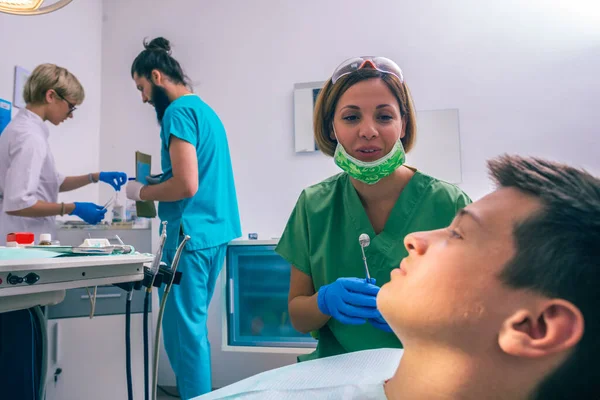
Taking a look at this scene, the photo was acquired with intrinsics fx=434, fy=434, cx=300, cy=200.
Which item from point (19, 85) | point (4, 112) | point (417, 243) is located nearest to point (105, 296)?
point (4, 112)

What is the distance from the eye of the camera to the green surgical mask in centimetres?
105

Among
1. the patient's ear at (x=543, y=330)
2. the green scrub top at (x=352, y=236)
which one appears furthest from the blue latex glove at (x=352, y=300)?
the patient's ear at (x=543, y=330)

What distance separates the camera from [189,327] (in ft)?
5.33

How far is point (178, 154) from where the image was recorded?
5.44ft

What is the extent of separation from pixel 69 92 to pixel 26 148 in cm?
36

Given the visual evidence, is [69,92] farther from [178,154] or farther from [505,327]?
[505,327]

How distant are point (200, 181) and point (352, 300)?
1103mm

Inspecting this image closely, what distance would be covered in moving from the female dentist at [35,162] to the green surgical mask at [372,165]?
1.28 metres

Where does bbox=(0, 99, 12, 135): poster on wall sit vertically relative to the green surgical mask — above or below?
above

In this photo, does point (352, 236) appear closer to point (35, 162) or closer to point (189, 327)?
point (189, 327)

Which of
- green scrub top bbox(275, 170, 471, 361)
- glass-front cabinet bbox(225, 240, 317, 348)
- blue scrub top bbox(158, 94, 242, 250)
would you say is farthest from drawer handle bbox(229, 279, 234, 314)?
green scrub top bbox(275, 170, 471, 361)

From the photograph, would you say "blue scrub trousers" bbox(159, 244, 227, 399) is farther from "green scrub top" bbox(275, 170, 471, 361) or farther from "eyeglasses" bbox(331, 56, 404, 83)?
"eyeglasses" bbox(331, 56, 404, 83)

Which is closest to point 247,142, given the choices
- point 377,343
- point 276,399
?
point 377,343

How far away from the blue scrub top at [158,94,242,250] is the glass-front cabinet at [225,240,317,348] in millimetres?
325
